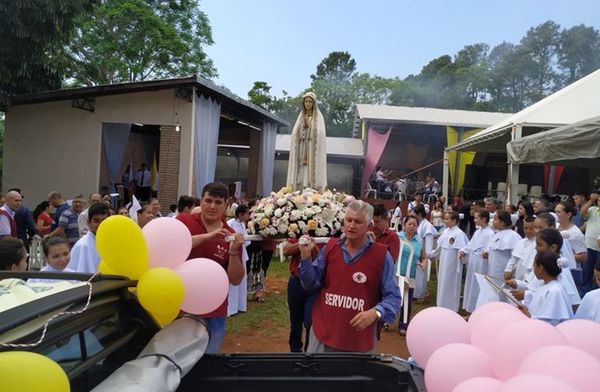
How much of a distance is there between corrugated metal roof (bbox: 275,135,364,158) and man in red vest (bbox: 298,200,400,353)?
21.7 metres

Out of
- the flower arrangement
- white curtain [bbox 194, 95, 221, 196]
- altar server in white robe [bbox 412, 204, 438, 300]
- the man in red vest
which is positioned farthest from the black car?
white curtain [bbox 194, 95, 221, 196]

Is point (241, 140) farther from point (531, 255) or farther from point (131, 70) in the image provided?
point (531, 255)

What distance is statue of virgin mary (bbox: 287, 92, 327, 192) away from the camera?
7254 millimetres

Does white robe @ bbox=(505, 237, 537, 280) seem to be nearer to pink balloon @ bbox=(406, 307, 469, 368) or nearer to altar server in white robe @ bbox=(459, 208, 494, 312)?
altar server in white robe @ bbox=(459, 208, 494, 312)

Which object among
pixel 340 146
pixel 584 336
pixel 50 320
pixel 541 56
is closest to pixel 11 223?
pixel 50 320

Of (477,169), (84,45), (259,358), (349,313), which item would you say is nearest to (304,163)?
(349,313)

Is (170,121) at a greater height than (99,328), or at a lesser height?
greater

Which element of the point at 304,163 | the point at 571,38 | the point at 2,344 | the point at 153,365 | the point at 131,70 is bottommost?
the point at 153,365

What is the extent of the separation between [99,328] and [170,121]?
451 inches

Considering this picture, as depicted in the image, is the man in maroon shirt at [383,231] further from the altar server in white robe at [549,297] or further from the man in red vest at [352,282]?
the man in red vest at [352,282]

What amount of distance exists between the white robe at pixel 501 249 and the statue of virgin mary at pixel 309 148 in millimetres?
2623

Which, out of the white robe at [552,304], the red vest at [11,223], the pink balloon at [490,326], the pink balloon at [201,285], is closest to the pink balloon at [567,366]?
the pink balloon at [490,326]

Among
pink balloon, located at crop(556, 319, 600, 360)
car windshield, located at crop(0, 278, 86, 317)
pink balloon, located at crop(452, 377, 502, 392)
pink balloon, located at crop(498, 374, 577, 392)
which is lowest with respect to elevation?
pink balloon, located at crop(452, 377, 502, 392)

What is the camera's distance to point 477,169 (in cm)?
2559
